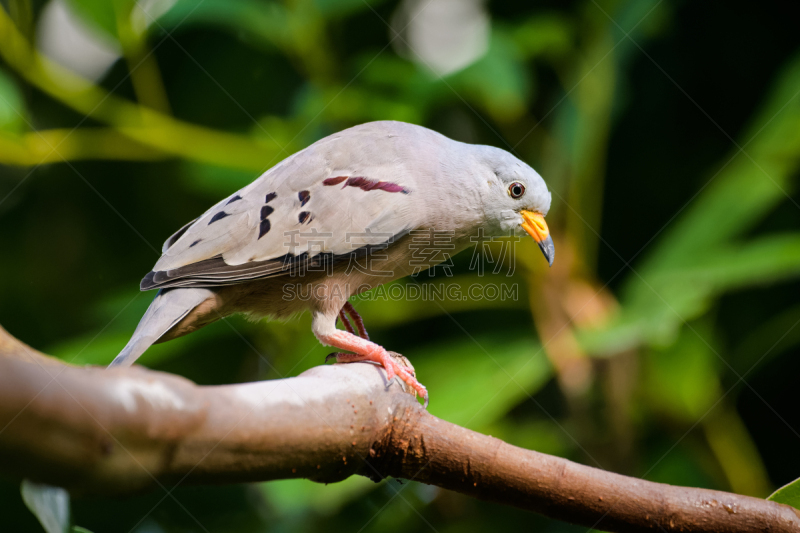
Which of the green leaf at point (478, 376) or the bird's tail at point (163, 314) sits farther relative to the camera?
the green leaf at point (478, 376)

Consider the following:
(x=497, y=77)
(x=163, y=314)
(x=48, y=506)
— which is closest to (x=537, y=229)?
(x=497, y=77)

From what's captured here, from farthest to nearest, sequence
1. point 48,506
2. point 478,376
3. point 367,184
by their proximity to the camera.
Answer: point 478,376, point 367,184, point 48,506

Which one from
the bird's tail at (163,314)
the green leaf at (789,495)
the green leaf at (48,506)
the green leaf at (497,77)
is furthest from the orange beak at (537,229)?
the green leaf at (48,506)

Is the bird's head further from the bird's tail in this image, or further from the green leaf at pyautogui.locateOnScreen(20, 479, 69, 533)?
the green leaf at pyautogui.locateOnScreen(20, 479, 69, 533)

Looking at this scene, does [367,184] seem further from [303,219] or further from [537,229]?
[537,229]

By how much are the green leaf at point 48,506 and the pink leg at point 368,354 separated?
3.55 feet

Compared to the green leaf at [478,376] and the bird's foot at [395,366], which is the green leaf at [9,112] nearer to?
the bird's foot at [395,366]

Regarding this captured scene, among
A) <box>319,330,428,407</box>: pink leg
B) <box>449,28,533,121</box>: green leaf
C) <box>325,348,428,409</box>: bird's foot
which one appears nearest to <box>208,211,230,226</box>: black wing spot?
<box>319,330,428,407</box>: pink leg

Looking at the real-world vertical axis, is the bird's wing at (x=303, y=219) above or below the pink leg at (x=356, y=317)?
above

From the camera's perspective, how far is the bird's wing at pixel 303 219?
8.36 feet

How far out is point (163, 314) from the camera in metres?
2.42

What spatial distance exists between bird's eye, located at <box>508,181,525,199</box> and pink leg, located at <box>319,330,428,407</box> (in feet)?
3.29

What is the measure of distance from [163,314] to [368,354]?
31.6 inches

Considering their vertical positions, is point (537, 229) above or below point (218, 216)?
below
